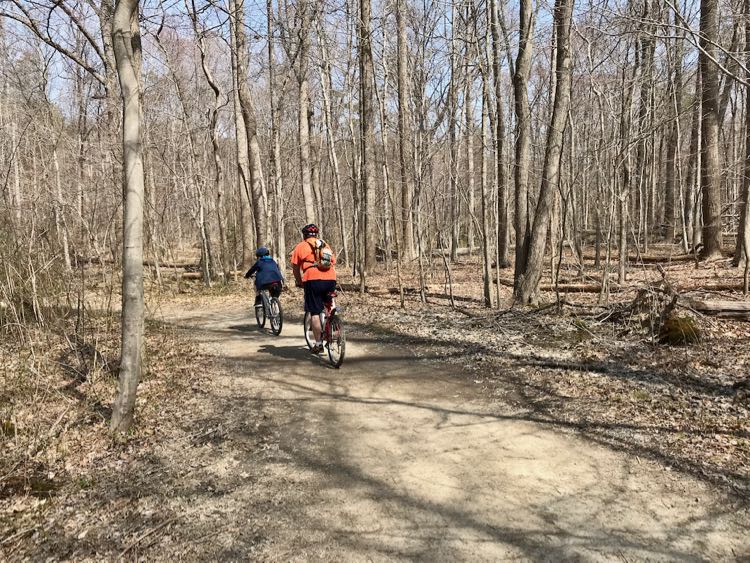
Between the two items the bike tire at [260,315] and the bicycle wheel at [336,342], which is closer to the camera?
the bicycle wheel at [336,342]

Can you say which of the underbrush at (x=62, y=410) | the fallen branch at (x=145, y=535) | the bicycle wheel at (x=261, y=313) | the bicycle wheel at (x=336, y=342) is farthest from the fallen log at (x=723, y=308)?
the underbrush at (x=62, y=410)

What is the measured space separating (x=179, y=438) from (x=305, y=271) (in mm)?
2981

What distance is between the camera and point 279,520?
11.5 ft

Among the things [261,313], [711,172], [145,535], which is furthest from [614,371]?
[711,172]

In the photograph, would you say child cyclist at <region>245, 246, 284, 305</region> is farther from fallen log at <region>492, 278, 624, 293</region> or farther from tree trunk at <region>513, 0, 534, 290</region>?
fallen log at <region>492, 278, 624, 293</region>

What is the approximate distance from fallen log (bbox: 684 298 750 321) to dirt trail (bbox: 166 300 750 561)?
4541mm

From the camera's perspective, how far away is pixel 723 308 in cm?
786

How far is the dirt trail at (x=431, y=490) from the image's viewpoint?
3.18 metres

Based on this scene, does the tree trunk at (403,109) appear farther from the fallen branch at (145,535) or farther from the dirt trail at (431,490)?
the fallen branch at (145,535)

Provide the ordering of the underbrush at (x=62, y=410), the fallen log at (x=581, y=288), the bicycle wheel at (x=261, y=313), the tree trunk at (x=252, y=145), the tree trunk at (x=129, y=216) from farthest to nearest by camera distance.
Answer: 1. the tree trunk at (x=252, y=145)
2. the fallen log at (x=581, y=288)
3. the bicycle wheel at (x=261, y=313)
4. the tree trunk at (x=129, y=216)
5. the underbrush at (x=62, y=410)

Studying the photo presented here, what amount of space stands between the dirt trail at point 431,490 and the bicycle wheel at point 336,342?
1054 mm

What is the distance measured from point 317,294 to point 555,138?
6.00 metres

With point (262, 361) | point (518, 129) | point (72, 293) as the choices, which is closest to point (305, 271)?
point (262, 361)

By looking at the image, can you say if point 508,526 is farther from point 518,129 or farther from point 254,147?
point 254,147
